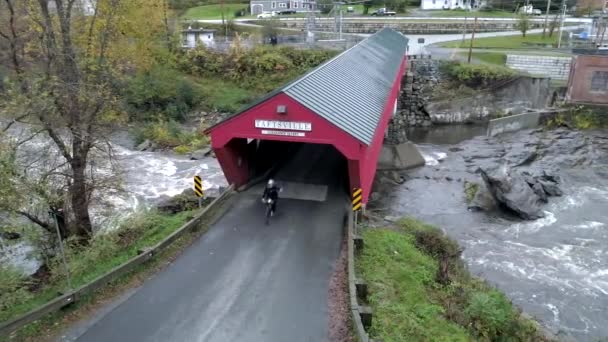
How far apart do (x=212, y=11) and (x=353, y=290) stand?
7875 cm

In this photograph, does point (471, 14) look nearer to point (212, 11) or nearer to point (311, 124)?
point (212, 11)

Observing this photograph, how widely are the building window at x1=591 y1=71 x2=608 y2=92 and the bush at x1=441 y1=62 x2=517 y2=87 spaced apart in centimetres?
601

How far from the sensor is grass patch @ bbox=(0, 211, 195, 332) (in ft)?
40.9

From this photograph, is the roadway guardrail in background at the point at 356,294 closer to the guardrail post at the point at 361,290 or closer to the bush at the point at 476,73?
the guardrail post at the point at 361,290

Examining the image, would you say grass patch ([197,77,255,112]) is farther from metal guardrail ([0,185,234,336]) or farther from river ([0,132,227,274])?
metal guardrail ([0,185,234,336])

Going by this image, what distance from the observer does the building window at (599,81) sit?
134 feet

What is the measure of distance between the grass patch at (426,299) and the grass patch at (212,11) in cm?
6680

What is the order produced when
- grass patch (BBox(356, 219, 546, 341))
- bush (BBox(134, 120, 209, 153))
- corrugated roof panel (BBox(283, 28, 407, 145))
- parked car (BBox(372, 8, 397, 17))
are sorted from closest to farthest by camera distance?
grass patch (BBox(356, 219, 546, 341)), corrugated roof panel (BBox(283, 28, 407, 145)), bush (BBox(134, 120, 209, 153)), parked car (BBox(372, 8, 397, 17))

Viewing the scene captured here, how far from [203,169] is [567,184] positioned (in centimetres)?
2166

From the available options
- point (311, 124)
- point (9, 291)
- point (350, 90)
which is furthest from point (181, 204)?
point (9, 291)

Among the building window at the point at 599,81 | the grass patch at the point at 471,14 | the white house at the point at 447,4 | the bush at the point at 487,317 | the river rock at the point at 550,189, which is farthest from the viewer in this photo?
the white house at the point at 447,4

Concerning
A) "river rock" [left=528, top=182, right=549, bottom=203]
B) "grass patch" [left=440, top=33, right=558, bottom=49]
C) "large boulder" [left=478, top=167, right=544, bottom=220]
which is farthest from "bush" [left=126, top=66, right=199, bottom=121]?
"grass patch" [left=440, top=33, right=558, bottom=49]

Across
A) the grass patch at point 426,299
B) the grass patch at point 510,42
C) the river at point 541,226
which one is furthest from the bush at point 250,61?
the grass patch at point 426,299

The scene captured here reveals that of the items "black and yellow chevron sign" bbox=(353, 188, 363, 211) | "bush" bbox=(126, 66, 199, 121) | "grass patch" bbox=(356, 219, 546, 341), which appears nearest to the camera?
"grass patch" bbox=(356, 219, 546, 341)
